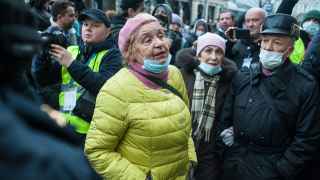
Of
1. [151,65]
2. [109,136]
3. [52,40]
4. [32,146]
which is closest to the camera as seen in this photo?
[32,146]

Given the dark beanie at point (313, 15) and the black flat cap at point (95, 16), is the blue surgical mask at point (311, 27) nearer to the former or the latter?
the dark beanie at point (313, 15)

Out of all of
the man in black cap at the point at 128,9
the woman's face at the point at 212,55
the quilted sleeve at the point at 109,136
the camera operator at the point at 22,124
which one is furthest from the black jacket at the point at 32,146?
the man in black cap at the point at 128,9

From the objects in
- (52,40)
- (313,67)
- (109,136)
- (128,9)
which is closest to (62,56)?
(52,40)

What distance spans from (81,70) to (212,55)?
3.84 ft

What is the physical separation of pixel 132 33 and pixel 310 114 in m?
1.43

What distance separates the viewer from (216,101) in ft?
12.6

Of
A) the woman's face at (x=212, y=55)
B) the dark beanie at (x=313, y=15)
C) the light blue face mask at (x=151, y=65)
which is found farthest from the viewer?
the dark beanie at (x=313, y=15)

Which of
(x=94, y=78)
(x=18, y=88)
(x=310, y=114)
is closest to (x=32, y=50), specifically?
(x=18, y=88)

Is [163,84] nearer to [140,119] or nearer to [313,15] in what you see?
[140,119]

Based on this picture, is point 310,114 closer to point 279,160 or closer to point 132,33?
point 279,160

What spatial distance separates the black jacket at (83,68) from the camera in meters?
3.43

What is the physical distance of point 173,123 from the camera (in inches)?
111

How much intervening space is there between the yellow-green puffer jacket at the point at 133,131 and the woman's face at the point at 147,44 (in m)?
0.14

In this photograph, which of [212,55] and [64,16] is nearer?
[212,55]
